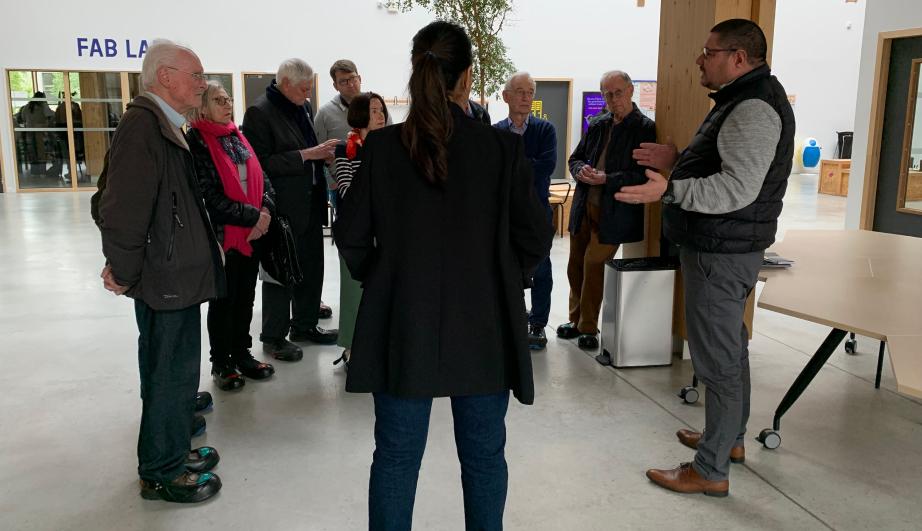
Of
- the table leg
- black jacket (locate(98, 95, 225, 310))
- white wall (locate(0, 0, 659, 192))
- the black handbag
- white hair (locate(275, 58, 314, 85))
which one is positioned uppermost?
white wall (locate(0, 0, 659, 192))

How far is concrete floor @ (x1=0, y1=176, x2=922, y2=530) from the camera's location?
2.72 meters

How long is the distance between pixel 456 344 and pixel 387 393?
231 millimetres

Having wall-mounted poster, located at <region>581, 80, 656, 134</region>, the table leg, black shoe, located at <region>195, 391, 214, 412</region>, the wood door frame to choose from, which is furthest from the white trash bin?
wall-mounted poster, located at <region>581, 80, 656, 134</region>

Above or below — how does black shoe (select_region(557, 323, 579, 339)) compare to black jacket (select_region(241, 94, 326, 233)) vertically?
below

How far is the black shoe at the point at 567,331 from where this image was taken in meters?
4.93

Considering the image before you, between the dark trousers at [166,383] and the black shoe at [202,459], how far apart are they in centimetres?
16

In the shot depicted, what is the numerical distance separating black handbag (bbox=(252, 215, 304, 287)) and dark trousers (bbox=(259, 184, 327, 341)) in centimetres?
37

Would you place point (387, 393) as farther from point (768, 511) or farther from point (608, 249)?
point (608, 249)

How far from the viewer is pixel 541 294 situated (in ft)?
15.7

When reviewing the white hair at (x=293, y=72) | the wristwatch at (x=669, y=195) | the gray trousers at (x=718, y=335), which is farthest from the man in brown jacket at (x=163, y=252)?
the gray trousers at (x=718, y=335)

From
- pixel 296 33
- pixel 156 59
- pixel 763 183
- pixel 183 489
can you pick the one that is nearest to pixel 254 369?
pixel 183 489

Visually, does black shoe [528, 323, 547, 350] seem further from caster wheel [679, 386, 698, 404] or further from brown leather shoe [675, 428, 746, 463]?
brown leather shoe [675, 428, 746, 463]

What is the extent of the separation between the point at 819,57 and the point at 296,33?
38.7ft

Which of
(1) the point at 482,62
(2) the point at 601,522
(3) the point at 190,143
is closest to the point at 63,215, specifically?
(1) the point at 482,62
